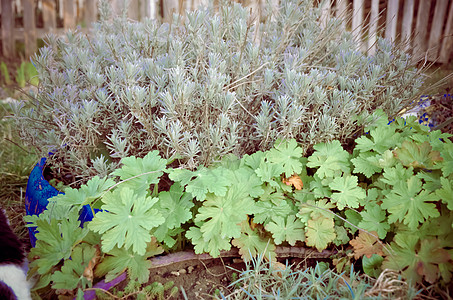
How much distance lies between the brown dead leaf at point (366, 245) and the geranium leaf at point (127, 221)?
34.3 inches

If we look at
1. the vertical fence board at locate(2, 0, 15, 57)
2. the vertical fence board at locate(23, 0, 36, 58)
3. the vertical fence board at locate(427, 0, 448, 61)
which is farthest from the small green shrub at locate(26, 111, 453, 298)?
the vertical fence board at locate(2, 0, 15, 57)

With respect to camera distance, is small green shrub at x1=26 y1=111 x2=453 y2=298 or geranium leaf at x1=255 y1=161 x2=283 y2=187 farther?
geranium leaf at x1=255 y1=161 x2=283 y2=187

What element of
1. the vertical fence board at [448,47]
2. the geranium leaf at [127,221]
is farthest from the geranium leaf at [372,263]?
the vertical fence board at [448,47]

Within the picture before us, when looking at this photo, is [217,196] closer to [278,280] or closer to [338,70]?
[278,280]

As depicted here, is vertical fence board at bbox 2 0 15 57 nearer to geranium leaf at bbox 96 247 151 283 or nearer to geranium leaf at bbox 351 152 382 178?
geranium leaf at bbox 96 247 151 283

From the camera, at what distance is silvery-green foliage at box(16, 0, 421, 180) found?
173 centimetres

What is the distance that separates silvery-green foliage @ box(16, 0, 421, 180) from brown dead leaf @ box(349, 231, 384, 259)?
0.52 meters

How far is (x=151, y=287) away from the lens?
1652 millimetres

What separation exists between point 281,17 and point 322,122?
28.9 inches

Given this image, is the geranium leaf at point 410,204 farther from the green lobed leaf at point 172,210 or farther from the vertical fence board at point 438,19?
the vertical fence board at point 438,19

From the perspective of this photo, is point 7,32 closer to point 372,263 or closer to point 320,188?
point 320,188

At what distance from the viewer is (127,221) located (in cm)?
151

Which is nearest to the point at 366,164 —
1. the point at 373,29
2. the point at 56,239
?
the point at 56,239

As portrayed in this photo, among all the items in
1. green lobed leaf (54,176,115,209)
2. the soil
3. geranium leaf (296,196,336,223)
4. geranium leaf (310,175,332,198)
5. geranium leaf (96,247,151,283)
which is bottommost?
the soil
